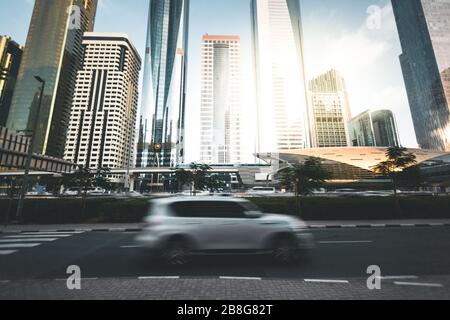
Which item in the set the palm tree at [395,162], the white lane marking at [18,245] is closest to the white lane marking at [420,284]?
the white lane marking at [18,245]

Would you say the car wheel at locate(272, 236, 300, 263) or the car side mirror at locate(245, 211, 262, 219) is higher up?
the car side mirror at locate(245, 211, 262, 219)

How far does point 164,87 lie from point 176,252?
16679 cm

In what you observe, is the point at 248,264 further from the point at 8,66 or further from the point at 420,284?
the point at 8,66

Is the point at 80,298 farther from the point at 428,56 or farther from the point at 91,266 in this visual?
the point at 428,56

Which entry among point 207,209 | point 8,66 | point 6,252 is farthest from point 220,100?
point 207,209

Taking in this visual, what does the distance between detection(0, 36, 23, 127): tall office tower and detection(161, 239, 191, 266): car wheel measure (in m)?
160

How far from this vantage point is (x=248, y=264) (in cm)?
644

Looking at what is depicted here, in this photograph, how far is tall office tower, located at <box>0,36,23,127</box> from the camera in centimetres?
11656

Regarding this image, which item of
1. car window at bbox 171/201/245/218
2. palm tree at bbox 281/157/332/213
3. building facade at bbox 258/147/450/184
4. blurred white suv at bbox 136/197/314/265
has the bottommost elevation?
blurred white suv at bbox 136/197/314/265

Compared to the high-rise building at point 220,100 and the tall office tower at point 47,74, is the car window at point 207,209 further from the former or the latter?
the high-rise building at point 220,100

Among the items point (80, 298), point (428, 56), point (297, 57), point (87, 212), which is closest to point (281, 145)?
point (297, 57)

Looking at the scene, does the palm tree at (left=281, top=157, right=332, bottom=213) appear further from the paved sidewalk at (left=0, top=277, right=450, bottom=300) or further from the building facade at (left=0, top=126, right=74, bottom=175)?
the building facade at (left=0, top=126, right=74, bottom=175)

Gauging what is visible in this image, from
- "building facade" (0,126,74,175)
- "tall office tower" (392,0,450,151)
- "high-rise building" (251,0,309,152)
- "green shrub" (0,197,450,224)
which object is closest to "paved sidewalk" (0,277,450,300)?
"green shrub" (0,197,450,224)

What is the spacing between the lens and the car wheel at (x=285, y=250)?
6473 millimetres
